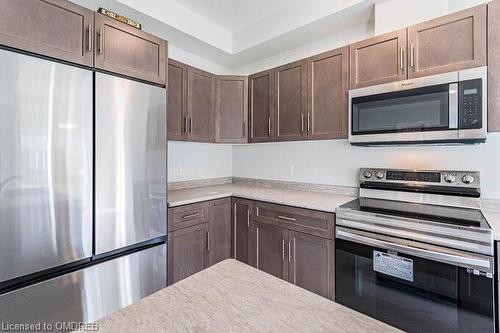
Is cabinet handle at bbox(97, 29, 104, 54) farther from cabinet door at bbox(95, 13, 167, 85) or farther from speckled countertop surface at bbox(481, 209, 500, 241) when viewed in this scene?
speckled countertop surface at bbox(481, 209, 500, 241)

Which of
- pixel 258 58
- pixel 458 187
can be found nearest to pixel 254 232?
pixel 458 187

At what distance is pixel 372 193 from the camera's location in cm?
218

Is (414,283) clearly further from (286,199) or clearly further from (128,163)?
(128,163)

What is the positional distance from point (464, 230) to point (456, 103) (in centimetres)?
80

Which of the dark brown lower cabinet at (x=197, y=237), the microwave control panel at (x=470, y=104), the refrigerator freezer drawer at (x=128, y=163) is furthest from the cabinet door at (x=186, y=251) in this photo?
the microwave control panel at (x=470, y=104)

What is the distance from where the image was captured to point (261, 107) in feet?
8.98

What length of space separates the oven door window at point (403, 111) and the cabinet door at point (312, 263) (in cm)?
96

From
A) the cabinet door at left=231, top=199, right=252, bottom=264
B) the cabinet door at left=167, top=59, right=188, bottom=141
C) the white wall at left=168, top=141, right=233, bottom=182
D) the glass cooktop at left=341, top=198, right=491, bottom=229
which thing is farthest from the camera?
the white wall at left=168, top=141, right=233, bottom=182

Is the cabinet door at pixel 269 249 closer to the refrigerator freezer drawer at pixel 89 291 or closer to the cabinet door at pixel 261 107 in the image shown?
the refrigerator freezer drawer at pixel 89 291

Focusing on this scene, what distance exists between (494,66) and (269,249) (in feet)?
6.75

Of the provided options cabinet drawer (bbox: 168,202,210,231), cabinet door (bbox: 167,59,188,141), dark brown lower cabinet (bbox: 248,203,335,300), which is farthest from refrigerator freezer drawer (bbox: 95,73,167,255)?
dark brown lower cabinet (bbox: 248,203,335,300)

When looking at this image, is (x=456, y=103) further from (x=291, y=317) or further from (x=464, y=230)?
(x=291, y=317)

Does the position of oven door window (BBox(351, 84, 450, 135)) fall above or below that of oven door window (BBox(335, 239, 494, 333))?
above

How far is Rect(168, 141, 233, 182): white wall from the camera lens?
2.78m
